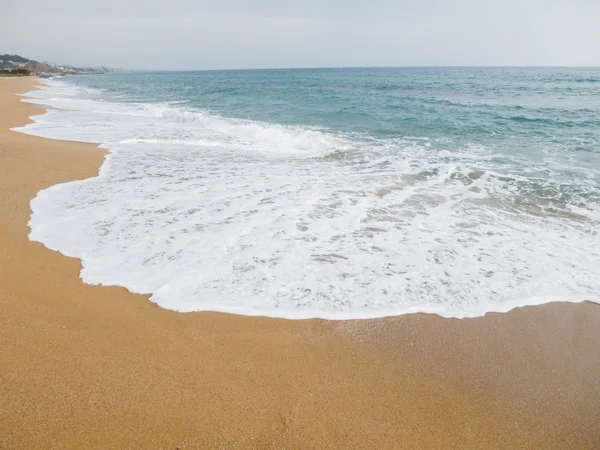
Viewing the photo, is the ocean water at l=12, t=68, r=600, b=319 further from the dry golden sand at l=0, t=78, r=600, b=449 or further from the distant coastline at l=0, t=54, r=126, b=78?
the distant coastline at l=0, t=54, r=126, b=78

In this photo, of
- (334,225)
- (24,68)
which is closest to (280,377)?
(334,225)

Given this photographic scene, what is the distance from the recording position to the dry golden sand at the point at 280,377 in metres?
2.24

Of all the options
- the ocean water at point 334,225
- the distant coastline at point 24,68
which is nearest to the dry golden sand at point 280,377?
the ocean water at point 334,225

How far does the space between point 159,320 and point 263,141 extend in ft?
32.7

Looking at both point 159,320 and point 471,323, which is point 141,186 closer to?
point 159,320

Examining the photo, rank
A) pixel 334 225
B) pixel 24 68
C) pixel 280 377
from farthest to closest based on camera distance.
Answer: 1. pixel 24 68
2. pixel 334 225
3. pixel 280 377

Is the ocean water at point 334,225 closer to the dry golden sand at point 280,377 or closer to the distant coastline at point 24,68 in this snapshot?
the dry golden sand at point 280,377

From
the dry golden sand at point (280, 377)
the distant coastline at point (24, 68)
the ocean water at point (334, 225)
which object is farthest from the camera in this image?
the distant coastline at point (24, 68)

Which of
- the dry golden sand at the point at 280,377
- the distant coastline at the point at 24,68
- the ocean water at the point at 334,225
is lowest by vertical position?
the dry golden sand at the point at 280,377

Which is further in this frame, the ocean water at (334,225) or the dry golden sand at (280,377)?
the ocean water at (334,225)

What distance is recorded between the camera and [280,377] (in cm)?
266

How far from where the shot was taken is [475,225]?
17.8 ft

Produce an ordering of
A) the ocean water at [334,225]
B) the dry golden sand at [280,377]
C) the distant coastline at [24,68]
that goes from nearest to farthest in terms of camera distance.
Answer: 1. the dry golden sand at [280,377]
2. the ocean water at [334,225]
3. the distant coastline at [24,68]

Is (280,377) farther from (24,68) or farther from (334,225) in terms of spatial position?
(24,68)
